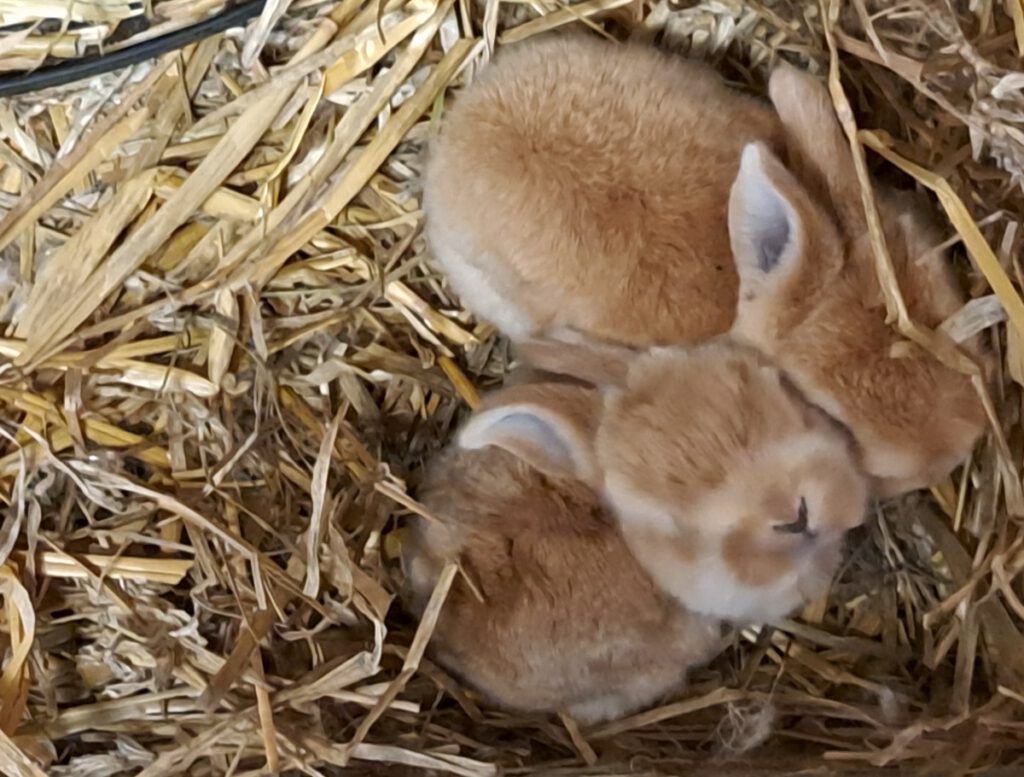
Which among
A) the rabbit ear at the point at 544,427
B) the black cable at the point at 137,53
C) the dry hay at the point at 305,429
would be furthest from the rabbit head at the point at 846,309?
the black cable at the point at 137,53

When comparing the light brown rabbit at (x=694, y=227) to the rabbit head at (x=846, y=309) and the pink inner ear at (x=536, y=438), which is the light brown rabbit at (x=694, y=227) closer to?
the rabbit head at (x=846, y=309)

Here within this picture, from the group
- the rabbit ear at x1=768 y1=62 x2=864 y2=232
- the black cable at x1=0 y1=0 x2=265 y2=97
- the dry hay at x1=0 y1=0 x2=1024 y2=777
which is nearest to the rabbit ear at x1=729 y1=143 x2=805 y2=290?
the rabbit ear at x1=768 y1=62 x2=864 y2=232

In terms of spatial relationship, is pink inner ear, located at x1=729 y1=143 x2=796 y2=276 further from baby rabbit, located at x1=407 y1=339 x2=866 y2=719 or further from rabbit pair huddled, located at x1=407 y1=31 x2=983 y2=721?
baby rabbit, located at x1=407 y1=339 x2=866 y2=719

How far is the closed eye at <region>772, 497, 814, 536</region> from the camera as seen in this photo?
195 cm

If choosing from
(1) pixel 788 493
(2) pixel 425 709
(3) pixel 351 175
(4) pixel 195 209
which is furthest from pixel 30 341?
(1) pixel 788 493

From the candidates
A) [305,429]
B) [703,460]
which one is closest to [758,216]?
[703,460]

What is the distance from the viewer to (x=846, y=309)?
6.44 feet

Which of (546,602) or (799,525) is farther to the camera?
(546,602)

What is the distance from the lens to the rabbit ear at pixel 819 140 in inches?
79.1

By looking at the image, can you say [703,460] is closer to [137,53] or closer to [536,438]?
[536,438]

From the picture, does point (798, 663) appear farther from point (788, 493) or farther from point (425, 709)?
point (425, 709)

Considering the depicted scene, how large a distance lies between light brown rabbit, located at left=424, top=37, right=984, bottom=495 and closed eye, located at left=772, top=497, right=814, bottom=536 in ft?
0.46

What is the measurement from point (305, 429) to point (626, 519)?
2.15 feet

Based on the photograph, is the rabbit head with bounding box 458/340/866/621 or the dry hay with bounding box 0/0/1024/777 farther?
the dry hay with bounding box 0/0/1024/777
